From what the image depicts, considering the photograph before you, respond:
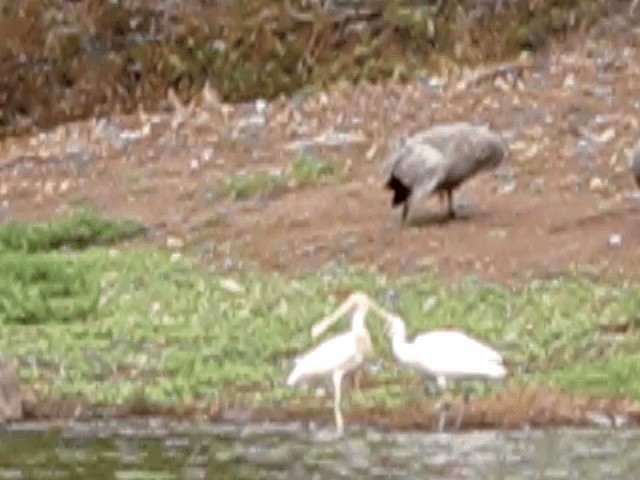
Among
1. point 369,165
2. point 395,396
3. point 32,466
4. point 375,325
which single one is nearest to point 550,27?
point 369,165

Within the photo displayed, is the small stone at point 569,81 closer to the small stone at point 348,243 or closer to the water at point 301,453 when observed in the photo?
the small stone at point 348,243

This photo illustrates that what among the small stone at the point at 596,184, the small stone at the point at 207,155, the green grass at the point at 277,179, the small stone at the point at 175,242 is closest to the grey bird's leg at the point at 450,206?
the small stone at the point at 596,184

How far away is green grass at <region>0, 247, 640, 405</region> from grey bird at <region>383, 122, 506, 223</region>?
1084 millimetres

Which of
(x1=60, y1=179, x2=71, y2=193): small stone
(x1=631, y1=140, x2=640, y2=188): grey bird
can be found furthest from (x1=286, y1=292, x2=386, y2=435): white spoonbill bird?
(x1=60, y1=179, x2=71, y2=193): small stone

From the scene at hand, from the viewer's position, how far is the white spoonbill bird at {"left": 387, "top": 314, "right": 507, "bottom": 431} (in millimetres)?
11320

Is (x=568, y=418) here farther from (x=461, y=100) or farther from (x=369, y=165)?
(x=461, y=100)

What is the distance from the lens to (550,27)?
2156 centimetres

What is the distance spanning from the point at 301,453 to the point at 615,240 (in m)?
5.27

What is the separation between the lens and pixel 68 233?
17469 millimetres

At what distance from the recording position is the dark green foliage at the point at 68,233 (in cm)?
1719

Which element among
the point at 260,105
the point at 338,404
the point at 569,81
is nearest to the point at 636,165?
the point at 569,81

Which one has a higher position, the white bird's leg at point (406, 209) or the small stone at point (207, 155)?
the small stone at point (207, 155)

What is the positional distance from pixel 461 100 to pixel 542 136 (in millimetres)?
1429

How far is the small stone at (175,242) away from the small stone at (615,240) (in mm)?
3078
